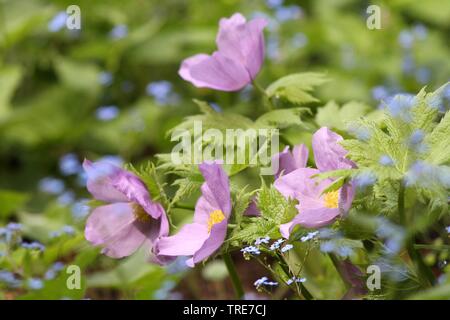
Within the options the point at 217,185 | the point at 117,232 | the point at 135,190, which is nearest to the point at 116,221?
the point at 117,232

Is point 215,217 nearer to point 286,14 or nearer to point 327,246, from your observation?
point 327,246

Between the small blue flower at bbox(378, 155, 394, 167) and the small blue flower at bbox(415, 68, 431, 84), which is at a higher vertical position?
the small blue flower at bbox(415, 68, 431, 84)

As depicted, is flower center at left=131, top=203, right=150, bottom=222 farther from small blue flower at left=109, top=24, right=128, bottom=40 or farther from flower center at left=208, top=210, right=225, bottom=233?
small blue flower at left=109, top=24, right=128, bottom=40

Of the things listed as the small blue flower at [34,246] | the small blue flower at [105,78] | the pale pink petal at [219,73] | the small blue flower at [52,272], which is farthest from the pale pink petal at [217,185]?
the small blue flower at [105,78]

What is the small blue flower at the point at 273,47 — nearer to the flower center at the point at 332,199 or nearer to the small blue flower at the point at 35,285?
the small blue flower at the point at 35,285

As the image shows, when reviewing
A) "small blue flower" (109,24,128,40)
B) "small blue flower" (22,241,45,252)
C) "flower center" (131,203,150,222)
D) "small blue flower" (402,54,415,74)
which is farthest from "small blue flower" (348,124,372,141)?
"small blue flower" (109,24,128,40)

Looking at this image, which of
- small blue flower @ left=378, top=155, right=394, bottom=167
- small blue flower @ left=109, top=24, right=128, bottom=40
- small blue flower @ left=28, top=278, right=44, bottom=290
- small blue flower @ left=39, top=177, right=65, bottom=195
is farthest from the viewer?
small blue flower @ left=109, top=24, right=128, bottom=40

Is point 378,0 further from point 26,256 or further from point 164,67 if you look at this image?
point 26,256

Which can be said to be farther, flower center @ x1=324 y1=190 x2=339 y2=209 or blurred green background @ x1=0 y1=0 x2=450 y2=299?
blurred green background @ x1=0 y1=0 x2=450 y2=299
